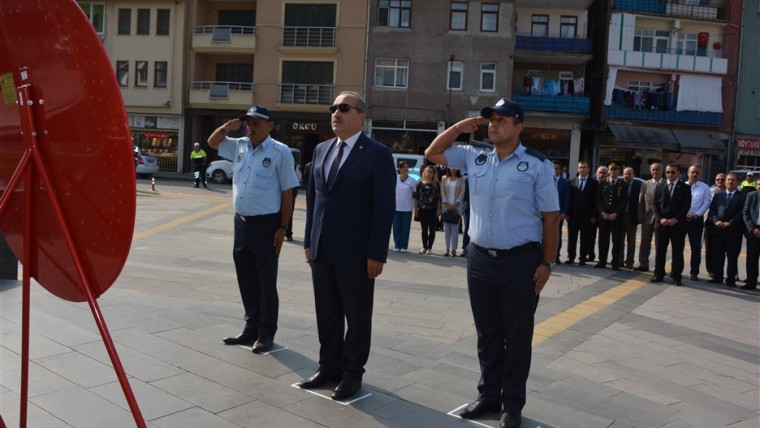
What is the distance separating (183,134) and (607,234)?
1257 inches

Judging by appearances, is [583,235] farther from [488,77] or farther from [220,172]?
[488,77]

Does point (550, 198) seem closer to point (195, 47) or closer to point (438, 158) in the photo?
point (438, 158)

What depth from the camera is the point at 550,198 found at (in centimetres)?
427

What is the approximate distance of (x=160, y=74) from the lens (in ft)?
131

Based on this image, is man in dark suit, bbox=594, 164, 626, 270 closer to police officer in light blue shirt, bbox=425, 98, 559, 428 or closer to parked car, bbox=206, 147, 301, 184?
police officer in light blue shirt, bbox=425, 98, 559, 428

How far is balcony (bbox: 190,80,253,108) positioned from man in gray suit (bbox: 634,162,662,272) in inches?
1152

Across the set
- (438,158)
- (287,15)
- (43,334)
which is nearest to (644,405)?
(438,158)

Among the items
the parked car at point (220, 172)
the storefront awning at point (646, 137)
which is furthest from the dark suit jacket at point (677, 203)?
the storefront awning at point (646, 137)

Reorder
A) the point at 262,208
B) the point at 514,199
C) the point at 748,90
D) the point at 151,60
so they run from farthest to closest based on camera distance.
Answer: the point at 151,60
the point at 748,90
the point at 262,208
the point at 514,199

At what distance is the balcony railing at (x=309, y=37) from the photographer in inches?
1478

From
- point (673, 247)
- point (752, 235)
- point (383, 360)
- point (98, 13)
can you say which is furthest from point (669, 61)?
point (383, 360)

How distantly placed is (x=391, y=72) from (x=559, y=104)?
9097 mm

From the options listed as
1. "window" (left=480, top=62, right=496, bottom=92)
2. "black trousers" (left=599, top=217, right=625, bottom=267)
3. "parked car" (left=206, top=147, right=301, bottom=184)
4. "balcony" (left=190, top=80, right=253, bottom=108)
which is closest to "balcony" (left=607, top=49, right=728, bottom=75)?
"window" (left=480, top=62, right=496, bottom=92)

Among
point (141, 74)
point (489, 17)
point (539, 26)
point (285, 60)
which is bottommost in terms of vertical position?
point (141, 74)
